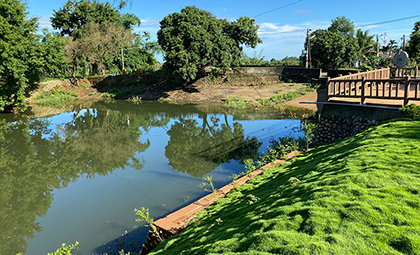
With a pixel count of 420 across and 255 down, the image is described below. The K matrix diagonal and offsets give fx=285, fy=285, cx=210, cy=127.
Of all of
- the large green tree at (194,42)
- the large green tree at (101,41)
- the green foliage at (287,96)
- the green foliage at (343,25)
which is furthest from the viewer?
the green foliage at (343,25)

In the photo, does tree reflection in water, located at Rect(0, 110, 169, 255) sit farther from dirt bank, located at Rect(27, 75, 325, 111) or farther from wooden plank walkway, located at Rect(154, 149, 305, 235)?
dirt bank, located at Rect(27, 75, 325, 111)

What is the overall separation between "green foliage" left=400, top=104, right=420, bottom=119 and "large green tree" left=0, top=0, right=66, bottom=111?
23418mm

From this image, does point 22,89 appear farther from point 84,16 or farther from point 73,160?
point 84,16

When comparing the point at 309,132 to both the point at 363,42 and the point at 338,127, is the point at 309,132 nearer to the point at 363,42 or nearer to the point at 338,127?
the point at 338,127

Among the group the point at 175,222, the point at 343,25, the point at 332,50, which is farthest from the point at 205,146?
the point at 343,25

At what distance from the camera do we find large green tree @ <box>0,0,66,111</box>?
20.4 metres

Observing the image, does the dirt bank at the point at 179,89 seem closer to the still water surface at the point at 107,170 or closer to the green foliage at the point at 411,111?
the still water surface at the point at 107,170

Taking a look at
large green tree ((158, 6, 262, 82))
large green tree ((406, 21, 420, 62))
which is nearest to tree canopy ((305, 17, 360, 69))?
large green tree ((406, 21, 420, 62))

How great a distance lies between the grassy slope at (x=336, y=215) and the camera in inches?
111

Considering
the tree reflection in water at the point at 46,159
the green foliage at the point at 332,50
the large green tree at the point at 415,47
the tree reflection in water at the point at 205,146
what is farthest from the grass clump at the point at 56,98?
the large green tree at the point at 415,47

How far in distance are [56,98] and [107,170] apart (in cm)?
2489

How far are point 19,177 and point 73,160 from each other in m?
1.90

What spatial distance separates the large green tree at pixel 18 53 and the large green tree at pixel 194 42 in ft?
32.3

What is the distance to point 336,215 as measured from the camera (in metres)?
3.29
